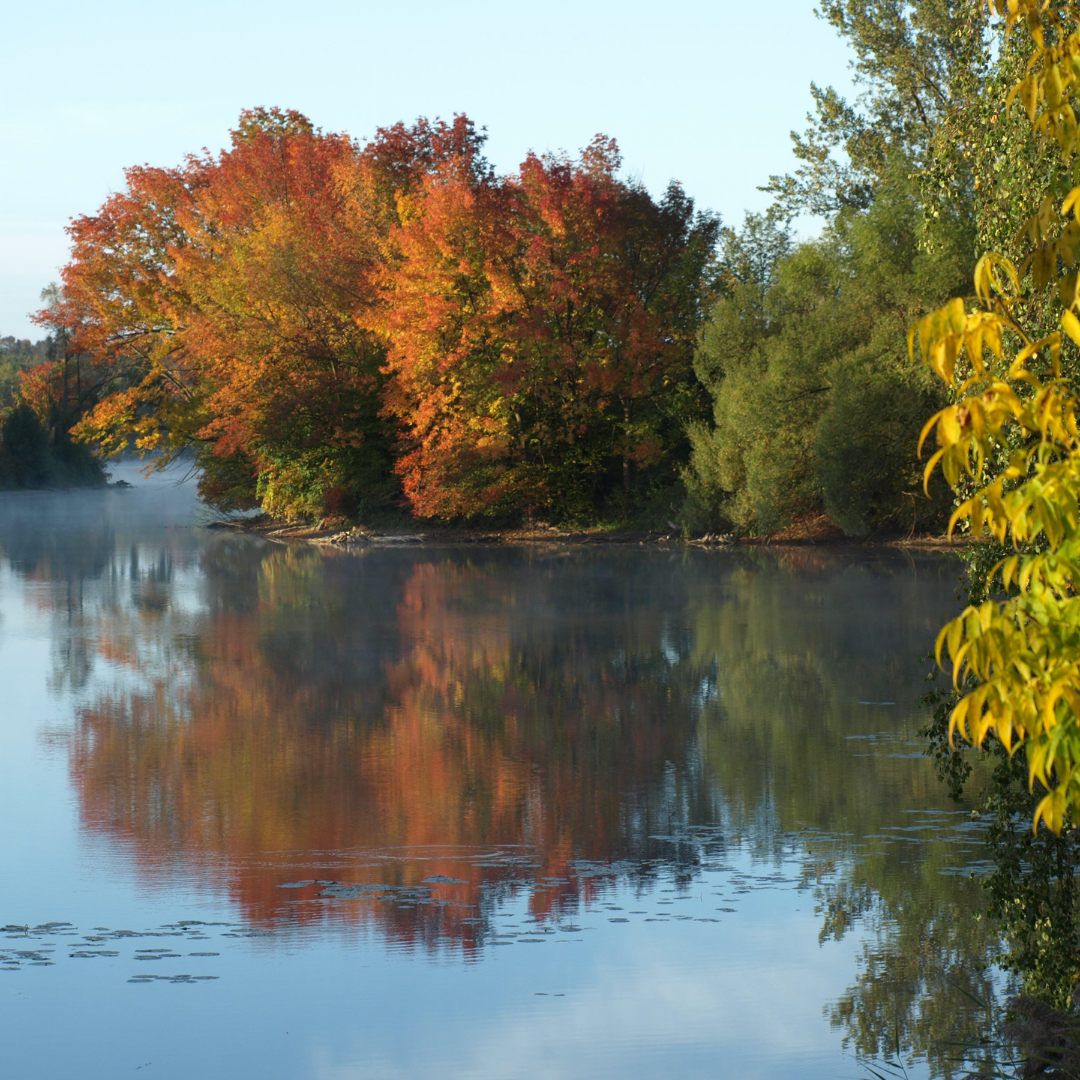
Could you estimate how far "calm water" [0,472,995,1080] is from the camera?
238 inches

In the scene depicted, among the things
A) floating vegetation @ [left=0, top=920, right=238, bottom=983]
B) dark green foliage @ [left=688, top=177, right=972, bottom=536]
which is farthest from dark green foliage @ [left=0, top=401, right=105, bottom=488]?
floating vegetation @ [left=0, top=920, right=238, bottom=983]

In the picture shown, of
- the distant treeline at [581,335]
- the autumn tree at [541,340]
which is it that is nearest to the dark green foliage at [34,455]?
the distant treeline at [581,335]

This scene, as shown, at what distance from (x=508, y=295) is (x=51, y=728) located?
2382 cm

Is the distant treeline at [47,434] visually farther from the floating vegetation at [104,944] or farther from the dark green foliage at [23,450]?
the floating vegetation at [104,944]

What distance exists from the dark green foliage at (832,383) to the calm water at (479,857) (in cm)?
1362

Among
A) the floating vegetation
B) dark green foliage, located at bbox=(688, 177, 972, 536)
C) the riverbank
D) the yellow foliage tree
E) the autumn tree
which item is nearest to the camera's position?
the yellow foliage tree

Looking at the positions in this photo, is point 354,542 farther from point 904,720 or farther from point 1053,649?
point 1053,649

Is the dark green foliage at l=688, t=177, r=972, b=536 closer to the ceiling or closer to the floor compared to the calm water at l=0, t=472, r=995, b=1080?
closer to the ceiling

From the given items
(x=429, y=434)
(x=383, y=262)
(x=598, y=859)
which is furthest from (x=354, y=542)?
(x=598, y=859)

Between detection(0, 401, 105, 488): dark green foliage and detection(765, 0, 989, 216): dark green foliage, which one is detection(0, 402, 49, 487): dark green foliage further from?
detection(765, 0, 989, 216): dark green foliage

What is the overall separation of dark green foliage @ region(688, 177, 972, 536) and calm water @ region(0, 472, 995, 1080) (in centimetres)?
1362

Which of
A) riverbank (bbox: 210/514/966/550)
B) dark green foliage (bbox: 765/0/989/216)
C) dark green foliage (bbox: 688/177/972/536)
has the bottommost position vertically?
riverbank (bbox: 210/514/966/550)

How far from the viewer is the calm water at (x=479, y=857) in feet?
19.8

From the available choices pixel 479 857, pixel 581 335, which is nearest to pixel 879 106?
pixel 581 335
